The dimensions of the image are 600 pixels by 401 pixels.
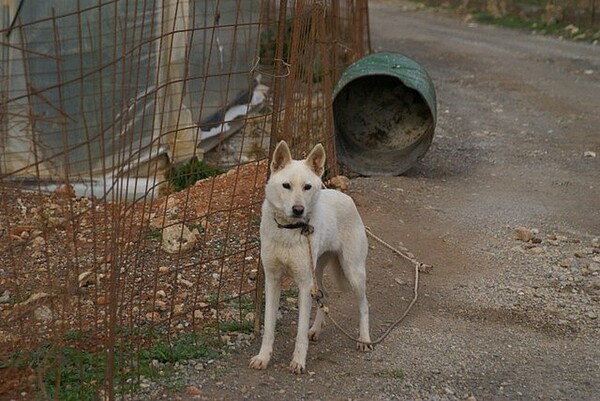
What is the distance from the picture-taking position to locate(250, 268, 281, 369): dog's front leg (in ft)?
17.8

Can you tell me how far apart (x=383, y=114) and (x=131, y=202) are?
4043 millimetres

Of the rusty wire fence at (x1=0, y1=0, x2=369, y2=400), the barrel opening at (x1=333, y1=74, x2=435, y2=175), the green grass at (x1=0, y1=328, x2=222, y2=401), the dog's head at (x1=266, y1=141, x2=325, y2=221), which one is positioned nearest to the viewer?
the rusty wire fence at (x1=0, y1=0, x2=369, y2=400)

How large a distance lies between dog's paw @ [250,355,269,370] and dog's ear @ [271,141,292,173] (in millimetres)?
1036

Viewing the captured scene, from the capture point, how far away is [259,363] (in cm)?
541

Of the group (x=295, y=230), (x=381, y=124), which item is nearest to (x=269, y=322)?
(x=295, y=230)

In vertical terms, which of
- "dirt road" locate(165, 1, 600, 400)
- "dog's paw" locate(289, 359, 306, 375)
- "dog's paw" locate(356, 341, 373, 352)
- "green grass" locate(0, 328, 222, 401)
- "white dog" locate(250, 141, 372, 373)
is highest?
"white dog" locate(250, 141, 372, 373)

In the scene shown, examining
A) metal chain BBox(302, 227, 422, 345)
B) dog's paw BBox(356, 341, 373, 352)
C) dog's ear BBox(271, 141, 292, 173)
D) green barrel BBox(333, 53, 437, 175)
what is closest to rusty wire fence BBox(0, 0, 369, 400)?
dog's ear BBox(271, 141, 292, 173)

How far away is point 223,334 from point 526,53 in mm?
14054

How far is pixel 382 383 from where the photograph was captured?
545 centimetres

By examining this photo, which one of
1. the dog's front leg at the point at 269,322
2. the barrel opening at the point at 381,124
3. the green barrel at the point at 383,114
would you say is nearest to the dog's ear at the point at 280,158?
the dog's front leg at the point at 269,322

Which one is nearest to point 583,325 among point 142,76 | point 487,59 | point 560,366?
point 560,366

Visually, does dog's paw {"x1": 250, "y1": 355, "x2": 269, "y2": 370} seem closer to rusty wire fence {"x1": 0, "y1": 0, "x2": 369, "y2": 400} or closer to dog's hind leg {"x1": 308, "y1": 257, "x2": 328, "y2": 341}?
rusty wire fence {"x1": 0, "y1": 0, "x2": 369, "y2": 400}

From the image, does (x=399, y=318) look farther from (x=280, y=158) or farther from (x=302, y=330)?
(x=280, y=158)

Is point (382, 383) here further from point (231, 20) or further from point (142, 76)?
point (231, 20)
